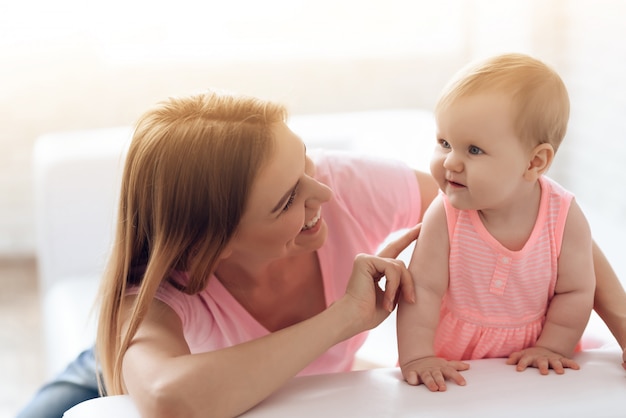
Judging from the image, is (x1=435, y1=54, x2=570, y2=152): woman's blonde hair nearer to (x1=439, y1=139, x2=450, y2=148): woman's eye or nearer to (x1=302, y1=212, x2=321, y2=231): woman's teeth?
(x1=439, y1=139, x2=450, y2=148): woman's eye

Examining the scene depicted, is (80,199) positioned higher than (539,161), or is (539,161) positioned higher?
(539,161)

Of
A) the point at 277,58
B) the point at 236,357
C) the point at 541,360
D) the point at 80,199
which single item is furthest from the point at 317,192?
the point at 277,58

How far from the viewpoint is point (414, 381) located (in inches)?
42.4

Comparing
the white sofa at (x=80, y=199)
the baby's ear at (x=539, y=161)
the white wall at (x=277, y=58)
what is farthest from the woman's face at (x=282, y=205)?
the white wall at (x=277, y=58)

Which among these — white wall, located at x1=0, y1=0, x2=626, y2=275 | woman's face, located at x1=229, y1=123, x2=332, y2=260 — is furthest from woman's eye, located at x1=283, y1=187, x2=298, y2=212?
white wall, located at x1=0, y1=0, x2=626, y2=275

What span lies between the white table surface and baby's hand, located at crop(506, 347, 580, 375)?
10 mm

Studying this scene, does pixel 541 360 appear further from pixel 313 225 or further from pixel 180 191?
pixel 180 191

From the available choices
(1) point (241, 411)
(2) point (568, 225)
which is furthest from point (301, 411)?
(2) point (568, 225)

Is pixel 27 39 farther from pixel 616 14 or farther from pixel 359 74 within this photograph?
pixel 616 14

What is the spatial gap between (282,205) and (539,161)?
34 centimetres

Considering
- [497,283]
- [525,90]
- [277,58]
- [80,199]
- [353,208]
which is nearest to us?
[525,90]

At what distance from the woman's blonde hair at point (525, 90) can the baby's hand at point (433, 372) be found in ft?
0.97

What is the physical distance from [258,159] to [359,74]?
76.6 inches

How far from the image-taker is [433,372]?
1.08 m
